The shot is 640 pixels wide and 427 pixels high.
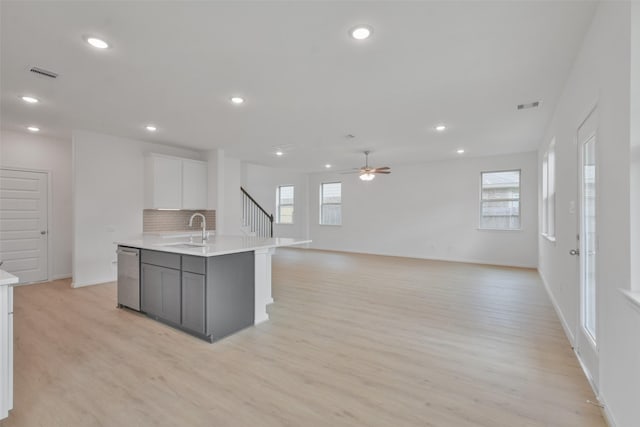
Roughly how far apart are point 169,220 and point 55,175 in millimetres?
2187

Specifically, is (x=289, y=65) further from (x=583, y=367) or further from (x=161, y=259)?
(x=583, y=367)

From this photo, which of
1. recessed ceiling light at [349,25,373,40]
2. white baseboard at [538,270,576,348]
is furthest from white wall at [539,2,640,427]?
recessed ceiling light at [349,25,373,40]

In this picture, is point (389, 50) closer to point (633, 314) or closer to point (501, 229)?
point (633, 314)

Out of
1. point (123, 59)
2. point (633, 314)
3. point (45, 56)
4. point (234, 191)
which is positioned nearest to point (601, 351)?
point (633, 314)

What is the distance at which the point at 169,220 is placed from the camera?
6691 millimetres

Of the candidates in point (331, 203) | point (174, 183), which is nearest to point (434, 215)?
point (331, 203)

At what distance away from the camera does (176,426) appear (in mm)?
1891

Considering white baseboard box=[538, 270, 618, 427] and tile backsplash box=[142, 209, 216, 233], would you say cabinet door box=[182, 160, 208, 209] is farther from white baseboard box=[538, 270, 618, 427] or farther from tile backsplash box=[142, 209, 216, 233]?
white baseboard box=[538, 270, 618, 427]

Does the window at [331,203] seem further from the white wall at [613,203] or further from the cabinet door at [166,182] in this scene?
the white wall at [613,203]

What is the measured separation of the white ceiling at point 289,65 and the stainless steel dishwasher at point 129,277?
1.96 metres

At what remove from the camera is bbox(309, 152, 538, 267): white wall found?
23.8 feet

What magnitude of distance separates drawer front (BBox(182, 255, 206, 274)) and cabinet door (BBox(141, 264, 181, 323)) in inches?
6.8

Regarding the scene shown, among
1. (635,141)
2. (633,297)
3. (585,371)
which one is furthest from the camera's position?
(585,371)

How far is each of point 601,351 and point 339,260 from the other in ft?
21.0
